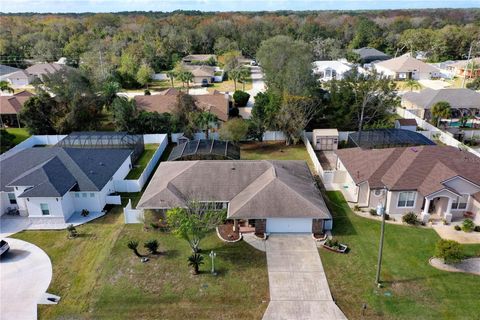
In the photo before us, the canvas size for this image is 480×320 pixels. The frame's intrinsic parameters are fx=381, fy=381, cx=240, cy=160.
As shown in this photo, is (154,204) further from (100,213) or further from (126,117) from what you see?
(126,117)

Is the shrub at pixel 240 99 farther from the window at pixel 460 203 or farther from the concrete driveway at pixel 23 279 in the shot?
the concrete driveway at pixel 23 279

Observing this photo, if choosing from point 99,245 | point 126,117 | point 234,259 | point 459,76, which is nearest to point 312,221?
point 234,259

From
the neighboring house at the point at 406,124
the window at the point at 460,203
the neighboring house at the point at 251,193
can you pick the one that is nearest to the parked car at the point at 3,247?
the neighboring house at the point at 251,193

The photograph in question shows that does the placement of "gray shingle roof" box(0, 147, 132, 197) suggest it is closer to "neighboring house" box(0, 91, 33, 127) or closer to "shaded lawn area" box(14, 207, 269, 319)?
"shaded lawn area" box(14, 207, 269, 319)

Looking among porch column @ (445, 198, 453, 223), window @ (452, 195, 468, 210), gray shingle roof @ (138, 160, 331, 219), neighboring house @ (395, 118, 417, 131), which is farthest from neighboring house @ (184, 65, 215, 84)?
porch column @ (445, 198, 453, 223)

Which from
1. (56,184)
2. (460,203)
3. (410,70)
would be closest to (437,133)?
(460,203)

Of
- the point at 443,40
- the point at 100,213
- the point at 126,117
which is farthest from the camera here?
the point at 443,40
